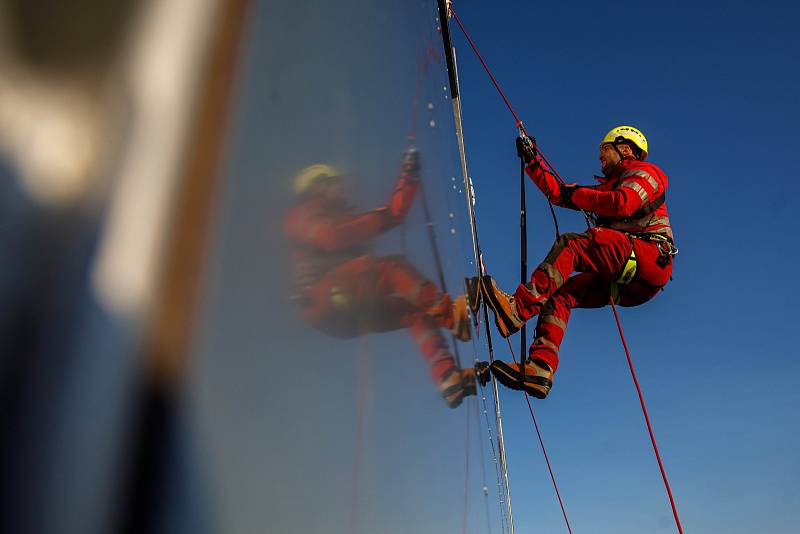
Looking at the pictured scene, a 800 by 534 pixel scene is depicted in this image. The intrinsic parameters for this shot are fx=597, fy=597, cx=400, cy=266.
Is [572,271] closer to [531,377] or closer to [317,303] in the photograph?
[531,377]

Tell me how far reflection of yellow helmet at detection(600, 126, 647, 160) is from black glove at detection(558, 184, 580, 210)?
54cm

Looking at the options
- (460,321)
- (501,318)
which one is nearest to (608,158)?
(501,318)

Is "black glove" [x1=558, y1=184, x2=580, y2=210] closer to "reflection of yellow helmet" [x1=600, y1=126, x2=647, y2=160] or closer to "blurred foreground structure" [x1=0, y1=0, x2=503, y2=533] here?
"reflection of yellow helmet" [x1=600, y1=126, x2=647, y2=160]

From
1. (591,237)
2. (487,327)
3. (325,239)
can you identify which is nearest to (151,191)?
(325,239)

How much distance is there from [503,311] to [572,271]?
1.34 ft

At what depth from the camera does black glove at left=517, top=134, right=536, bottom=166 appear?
331 cm

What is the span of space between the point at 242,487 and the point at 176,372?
70 mm

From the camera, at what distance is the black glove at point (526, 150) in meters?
3.31

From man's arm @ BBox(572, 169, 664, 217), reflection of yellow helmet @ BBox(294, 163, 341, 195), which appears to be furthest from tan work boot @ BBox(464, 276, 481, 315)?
reflection of yellow helmet @ BBox(294, 163, 341, 195)

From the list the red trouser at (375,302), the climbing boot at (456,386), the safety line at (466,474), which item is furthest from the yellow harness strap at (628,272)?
the red trouser at (375,302)

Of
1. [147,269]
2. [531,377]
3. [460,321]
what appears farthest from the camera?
[531,377]

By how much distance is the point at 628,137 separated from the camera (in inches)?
133

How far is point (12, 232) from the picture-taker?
156 mm

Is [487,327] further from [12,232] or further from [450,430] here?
[12,232]
